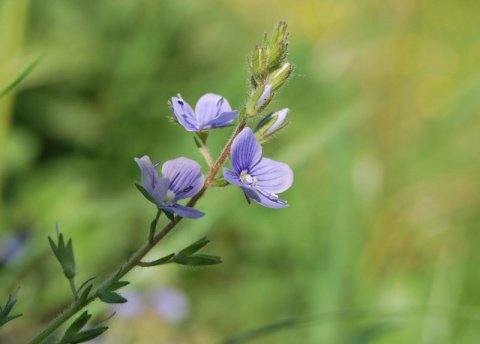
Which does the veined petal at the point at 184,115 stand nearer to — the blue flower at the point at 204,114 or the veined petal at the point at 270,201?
the blue flower at the point at 204,114

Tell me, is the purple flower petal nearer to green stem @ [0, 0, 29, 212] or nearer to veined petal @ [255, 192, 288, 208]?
veined petal @ [255, 192, 288, 208]

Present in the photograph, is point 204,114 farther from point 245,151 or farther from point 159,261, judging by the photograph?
point 159,261

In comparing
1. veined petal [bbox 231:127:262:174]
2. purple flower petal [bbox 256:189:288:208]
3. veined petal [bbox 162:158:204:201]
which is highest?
veined petal [bbox 231:127:262:174]

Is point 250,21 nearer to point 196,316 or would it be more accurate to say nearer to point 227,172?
point 196,316

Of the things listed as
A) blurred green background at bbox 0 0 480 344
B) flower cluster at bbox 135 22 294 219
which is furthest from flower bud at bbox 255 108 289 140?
blurred green background at bbox 0 0 480 344

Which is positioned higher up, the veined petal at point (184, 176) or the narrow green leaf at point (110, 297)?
the veined petal at point (184, 176)

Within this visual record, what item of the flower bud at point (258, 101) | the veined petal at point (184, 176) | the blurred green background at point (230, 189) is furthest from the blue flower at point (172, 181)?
the blurred green background at point (230, 189)
